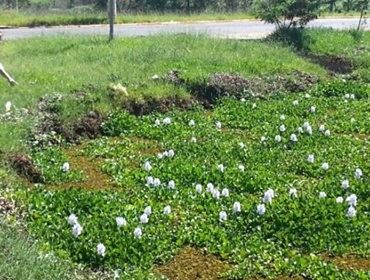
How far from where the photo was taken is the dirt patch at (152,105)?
12.0 metres

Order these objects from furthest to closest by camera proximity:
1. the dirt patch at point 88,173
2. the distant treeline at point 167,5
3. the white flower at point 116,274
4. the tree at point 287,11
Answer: the distant treeline at point 167,5 < the tree at point 287,11 < the dirt patch at point 88,173 < the white flower at point 116,274

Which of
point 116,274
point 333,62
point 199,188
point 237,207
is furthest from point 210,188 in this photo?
point 333,62

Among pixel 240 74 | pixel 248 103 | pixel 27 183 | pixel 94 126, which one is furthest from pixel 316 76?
pixel 27 183

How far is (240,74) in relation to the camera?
45.8ft

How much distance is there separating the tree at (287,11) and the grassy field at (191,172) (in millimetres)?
4328

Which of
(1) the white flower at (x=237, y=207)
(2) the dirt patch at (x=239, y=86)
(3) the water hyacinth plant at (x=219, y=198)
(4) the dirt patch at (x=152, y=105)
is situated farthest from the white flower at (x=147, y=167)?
(2) the dirt patch at (x=239, y=86)

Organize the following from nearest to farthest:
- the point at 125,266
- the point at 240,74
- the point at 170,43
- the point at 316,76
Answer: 1. the point at 125,266
2. the point at 240,74
3. the point at 316,76
4. the point at 170,43

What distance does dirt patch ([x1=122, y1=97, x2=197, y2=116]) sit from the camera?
12.0 meters

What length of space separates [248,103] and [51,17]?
52.4ft

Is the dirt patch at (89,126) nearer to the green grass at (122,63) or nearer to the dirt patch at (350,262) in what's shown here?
the green grass at (122,63)

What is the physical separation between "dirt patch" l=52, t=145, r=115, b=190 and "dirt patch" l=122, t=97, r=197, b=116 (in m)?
1.80

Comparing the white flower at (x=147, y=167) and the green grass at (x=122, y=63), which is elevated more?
the green grass at (x=122, y=63)

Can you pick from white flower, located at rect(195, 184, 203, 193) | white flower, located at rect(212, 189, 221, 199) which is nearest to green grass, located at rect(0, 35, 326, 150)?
white flower, located at rect(195, 184, 203, 193)

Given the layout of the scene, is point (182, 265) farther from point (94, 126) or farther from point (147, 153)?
point (94, 126)
